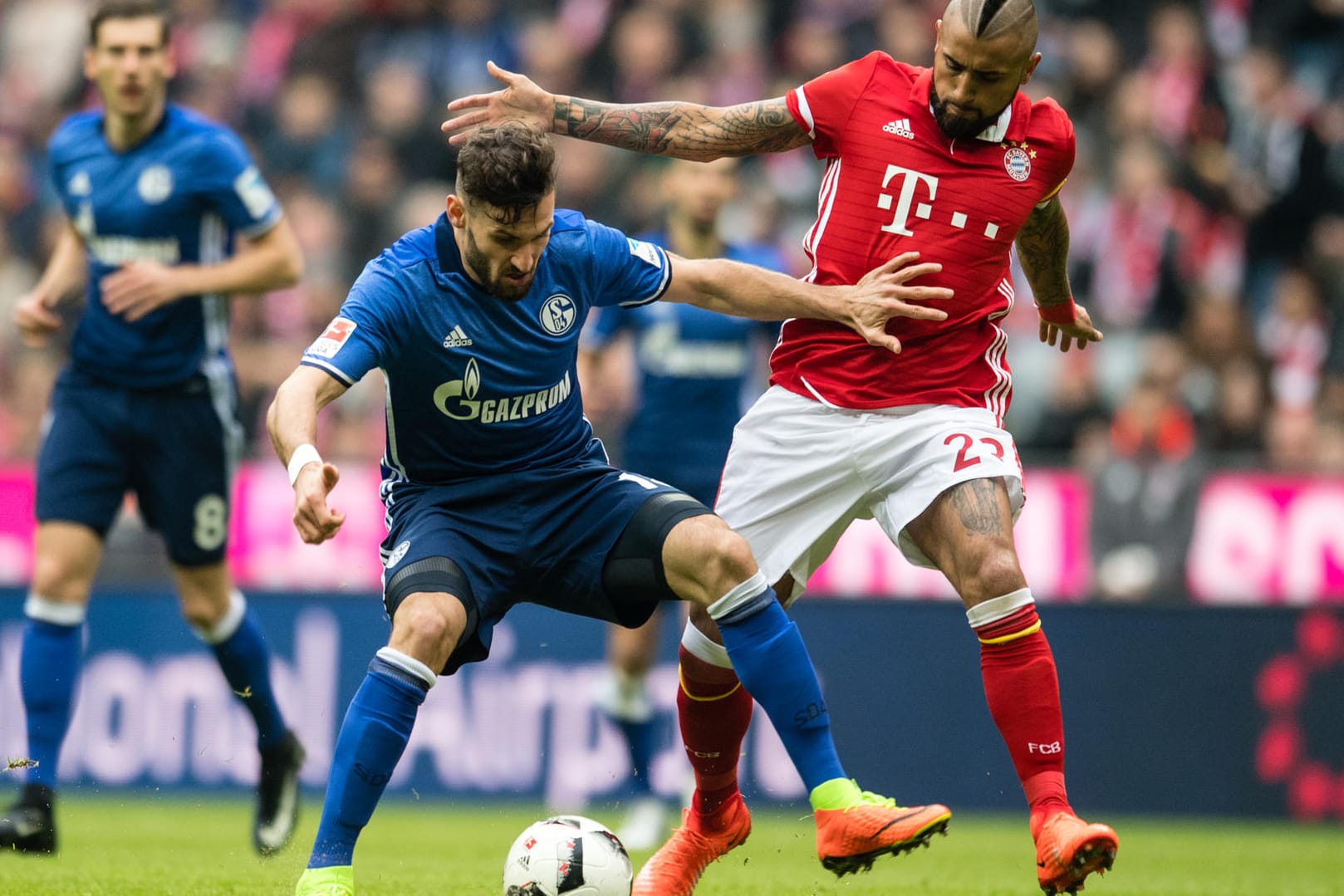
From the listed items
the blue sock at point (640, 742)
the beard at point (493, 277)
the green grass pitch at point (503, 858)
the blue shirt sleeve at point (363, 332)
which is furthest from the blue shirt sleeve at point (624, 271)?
the blue sock at point (640, 742)

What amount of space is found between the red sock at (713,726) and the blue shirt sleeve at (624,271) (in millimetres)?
1179

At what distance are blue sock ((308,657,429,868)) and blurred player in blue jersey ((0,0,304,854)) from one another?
2.34 meters

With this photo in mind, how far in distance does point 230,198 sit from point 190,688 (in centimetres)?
370

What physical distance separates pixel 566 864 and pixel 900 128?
2.47 metres

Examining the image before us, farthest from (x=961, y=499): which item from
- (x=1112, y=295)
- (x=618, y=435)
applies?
(x=1112, y=295)

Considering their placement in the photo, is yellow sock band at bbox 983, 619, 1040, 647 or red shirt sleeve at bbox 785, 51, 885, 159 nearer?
yellow sock band at bbox 983, 619, 1040, 647

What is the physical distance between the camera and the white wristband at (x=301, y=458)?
459cm

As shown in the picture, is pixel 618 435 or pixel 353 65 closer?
pixel 618 435

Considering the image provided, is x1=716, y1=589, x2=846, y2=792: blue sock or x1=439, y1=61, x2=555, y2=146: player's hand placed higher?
x1=439, y1=61, x2=555, y2=146: player's hand

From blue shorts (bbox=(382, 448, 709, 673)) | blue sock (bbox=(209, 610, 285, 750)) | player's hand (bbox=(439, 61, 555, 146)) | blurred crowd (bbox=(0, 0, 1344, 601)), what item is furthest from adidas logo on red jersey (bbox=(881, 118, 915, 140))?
blurred crowd (bbox=(0, 0, 1344, 601))

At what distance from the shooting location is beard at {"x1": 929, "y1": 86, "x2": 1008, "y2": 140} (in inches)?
219

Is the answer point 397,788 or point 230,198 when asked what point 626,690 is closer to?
point 397,788

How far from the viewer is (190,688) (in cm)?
1005

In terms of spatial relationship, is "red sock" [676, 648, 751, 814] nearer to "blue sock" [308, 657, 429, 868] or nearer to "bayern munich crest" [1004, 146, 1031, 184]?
"blue sock" [308, 657, 429, 868]
